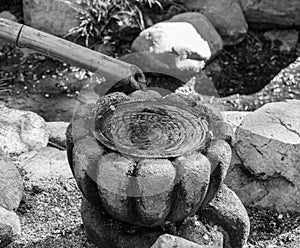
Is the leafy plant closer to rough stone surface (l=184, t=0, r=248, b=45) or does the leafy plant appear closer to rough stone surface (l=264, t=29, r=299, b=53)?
rough stone surface (l=184, t=0, r=248, b=45)

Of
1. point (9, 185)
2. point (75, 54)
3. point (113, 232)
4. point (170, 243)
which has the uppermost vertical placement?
point (75, 54)

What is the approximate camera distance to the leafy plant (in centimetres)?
534

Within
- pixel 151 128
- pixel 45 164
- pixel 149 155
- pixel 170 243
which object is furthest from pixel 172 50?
pixel 170 243

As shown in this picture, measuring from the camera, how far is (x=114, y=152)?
271cm

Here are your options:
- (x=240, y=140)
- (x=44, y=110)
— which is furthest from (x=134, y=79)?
(x=44, y=110)

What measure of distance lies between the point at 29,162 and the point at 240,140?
4.05ft

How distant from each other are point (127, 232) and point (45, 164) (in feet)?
3.16

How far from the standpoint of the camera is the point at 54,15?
212 inches

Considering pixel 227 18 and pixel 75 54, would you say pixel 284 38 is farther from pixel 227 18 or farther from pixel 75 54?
pixel 75 54

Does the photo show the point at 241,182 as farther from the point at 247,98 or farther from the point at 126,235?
the point at 247,98

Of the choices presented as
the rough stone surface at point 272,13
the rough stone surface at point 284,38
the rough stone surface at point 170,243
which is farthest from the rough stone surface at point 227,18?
the rough stone surface at point 170,243

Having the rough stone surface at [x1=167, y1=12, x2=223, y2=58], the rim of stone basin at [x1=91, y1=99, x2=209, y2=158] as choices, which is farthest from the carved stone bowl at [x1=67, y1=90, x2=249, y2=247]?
the rough stone surface at [x1=167, y1=12, x2=223, y2=58]

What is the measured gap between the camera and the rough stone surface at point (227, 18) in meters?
5.54

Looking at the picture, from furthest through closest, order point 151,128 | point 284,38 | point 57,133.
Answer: point 284,38 → point 57,133 → point 151,128
